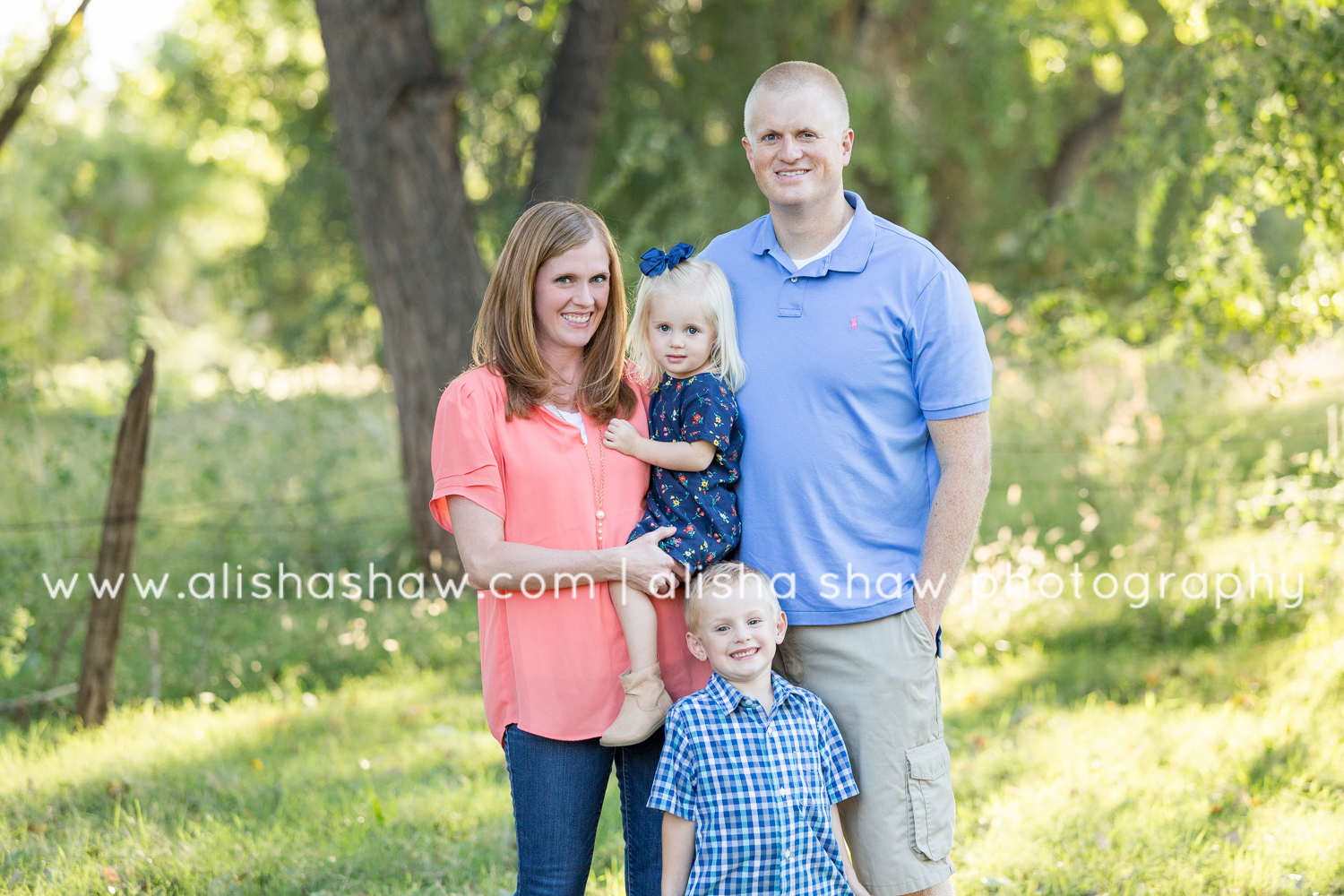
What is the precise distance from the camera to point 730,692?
2334mm

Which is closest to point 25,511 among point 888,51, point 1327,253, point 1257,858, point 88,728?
point 88,728

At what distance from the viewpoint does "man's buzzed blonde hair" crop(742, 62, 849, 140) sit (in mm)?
2389

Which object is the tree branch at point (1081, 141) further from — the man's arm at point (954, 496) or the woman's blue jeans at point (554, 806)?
the woman's blue jeans at point (554, 806)

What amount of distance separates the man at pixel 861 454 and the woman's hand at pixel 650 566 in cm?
24

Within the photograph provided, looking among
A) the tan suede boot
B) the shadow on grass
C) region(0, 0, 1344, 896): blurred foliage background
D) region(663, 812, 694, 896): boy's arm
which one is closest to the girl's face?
the tan suede boot

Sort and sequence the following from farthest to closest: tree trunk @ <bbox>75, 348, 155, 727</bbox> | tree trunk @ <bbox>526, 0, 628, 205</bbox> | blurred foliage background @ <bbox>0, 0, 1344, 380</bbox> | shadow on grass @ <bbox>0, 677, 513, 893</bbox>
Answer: tree trunk @ <bbox>526, 0, 628, 205</bbox> < blurred foliage background @ <bbox>0, 0, 1344, 380</bbox> < tree trunk @ <bbox>75, 348, 155, 727</bbox> < shadow on grass @ <bbox>0, 677, 513, 893</bbox>

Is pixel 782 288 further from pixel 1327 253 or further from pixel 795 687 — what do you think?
pixel 1327 253

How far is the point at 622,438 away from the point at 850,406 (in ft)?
1.71

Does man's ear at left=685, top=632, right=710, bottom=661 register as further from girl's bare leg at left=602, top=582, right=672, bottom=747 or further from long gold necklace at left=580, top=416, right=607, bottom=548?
long gold necklace at left=580, top=416, right=607, bottom=548

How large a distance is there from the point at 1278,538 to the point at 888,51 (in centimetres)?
641

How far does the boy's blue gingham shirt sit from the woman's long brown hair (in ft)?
2.37

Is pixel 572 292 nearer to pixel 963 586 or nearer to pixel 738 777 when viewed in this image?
pixel 738 777

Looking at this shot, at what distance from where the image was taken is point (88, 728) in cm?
450

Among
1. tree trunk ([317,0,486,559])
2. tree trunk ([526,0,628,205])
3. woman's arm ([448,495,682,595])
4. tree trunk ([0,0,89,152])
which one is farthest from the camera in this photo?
tree trunk ([526,0,628,205])
